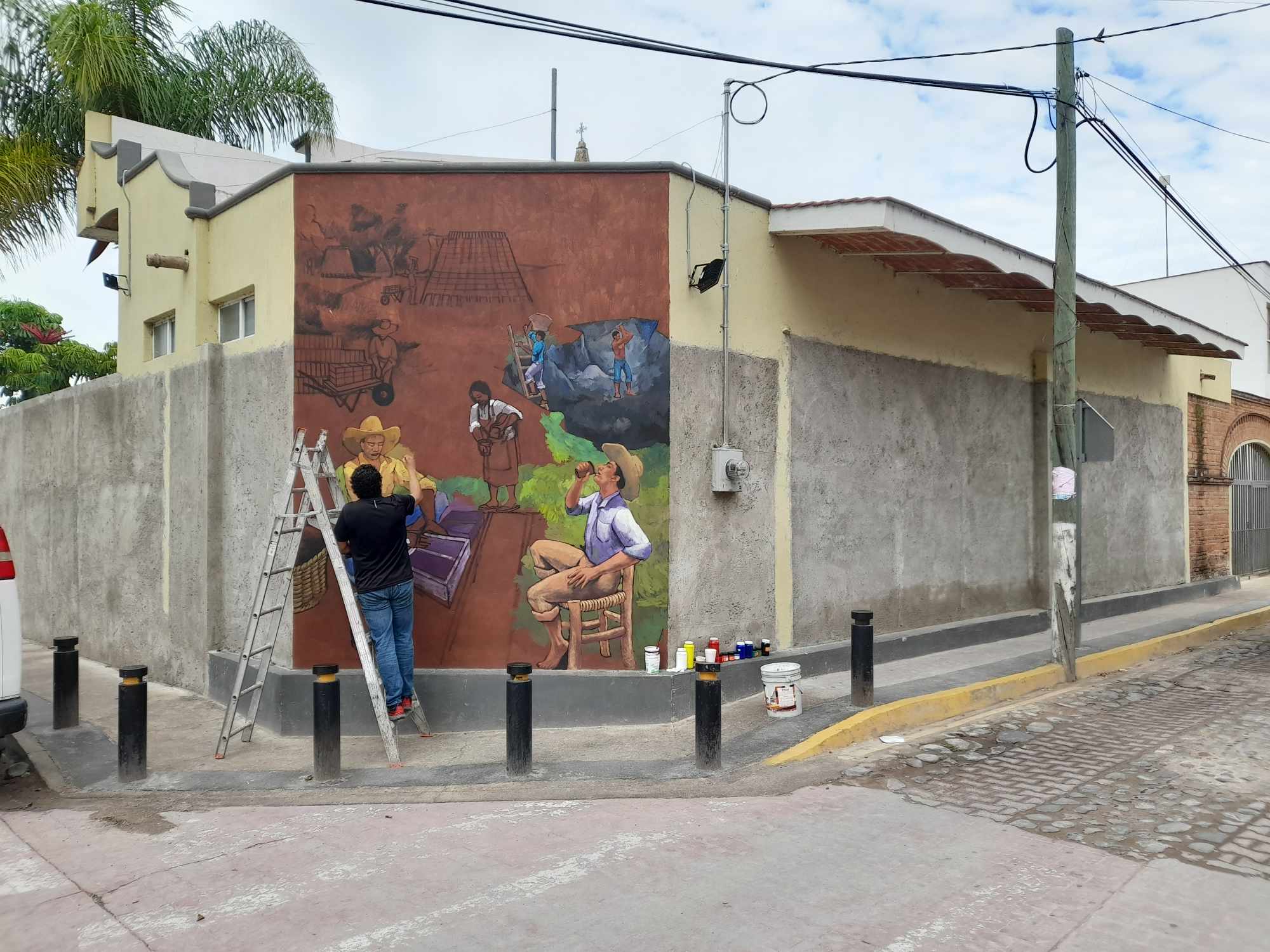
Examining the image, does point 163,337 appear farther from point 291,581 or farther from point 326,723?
point 326,723

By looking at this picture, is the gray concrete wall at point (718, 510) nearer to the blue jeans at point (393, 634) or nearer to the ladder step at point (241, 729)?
the blue jeans at point (393, 634)

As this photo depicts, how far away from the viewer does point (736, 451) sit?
8.76m

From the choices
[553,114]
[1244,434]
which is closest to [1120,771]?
[1244,434]

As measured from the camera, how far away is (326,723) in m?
6.65

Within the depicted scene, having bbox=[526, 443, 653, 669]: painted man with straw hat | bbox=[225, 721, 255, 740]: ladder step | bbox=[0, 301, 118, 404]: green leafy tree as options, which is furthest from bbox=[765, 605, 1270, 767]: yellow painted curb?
bbox=[0, 301, 118, 404]: green leafy tree

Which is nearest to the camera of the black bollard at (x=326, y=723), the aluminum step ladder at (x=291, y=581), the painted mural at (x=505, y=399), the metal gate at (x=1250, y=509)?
the black bollard at (x=326, y=723)

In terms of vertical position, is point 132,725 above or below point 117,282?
below

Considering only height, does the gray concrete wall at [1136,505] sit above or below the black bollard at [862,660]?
above

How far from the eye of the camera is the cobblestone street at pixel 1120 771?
5.49 m

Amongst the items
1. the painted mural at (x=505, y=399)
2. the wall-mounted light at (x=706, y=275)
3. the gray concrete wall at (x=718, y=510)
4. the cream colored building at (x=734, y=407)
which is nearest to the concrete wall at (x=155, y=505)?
the cream colored building at (x=734, y=407)

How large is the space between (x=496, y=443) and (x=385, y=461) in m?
1.00

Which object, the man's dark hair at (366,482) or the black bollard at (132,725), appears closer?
the black bollard at (132,725)

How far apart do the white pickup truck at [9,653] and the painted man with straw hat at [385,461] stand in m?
2.58

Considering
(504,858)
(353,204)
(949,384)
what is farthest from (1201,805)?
(353,204)
